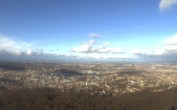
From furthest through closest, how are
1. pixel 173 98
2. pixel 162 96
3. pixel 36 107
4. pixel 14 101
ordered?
pixel 162 96 → pixel 173 98 → pixel 14 101 → pixel 36 107

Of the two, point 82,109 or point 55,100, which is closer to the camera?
point 82,109

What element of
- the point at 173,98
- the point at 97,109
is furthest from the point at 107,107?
the point at 173,98

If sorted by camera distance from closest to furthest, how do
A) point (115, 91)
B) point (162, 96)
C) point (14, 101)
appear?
point (14, 101) < point (162, 96) < point (115, 91)

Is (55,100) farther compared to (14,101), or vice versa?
(55,100)

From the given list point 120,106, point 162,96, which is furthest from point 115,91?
point 120,106

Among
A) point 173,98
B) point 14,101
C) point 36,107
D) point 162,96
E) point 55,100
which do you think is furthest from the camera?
point 162,96

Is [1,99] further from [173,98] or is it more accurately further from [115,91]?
[173,98]

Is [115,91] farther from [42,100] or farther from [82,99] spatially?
[42,100]

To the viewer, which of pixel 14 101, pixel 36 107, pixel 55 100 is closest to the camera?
pixel 36 107
